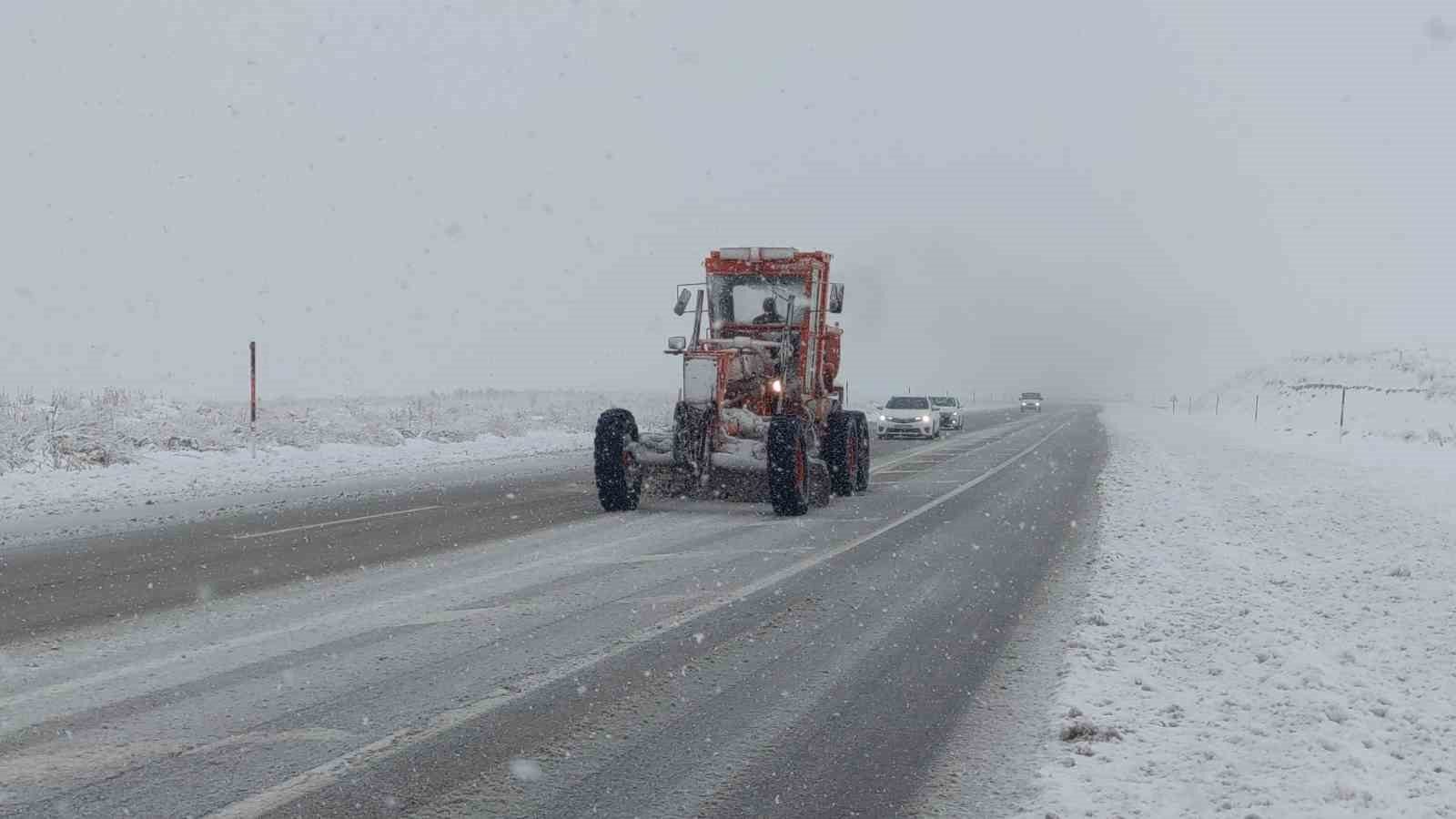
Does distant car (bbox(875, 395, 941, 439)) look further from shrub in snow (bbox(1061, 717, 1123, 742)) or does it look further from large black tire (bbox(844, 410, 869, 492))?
shrub in snow (bbox(1061, 717, 1123, 742))

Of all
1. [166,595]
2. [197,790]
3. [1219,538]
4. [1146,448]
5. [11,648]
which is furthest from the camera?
[1146,448]

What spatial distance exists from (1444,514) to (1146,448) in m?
14.7

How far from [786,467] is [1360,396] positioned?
151 feet

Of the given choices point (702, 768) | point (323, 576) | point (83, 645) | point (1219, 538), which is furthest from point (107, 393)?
point (702, 768)

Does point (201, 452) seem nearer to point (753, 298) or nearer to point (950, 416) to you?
point (753, 298)

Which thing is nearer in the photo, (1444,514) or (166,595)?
(166,595)

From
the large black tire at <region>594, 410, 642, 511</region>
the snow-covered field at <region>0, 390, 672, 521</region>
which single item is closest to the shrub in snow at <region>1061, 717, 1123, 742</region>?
the large black tire at <region>594, 410, 642, 511</region>

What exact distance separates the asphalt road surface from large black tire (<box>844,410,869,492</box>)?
184 inches

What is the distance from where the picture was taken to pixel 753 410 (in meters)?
15.4

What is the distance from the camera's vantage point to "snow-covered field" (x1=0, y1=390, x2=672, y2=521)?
16875mm

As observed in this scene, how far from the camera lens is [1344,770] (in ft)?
15.2

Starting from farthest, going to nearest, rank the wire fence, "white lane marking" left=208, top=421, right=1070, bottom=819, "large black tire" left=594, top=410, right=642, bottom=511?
the wire fence → "large black tire" left=594, top=410, right=642, bottom=511 → "white lane marking" left=208, top=421, right=1070, bottom=819

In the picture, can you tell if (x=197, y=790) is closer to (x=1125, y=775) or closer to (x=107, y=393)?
(x=1125, y=775)

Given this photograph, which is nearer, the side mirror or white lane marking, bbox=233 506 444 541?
white lane marking, bbox=233 506 444 541
